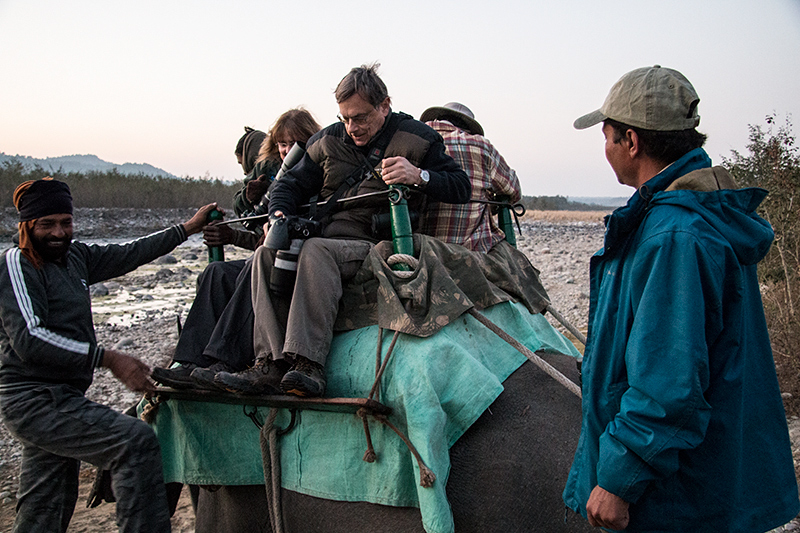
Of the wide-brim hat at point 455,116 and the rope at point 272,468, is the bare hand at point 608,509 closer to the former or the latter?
the rope at point 272,468

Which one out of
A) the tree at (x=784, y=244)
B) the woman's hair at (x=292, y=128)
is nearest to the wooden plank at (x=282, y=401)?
the woman's hair at (x=292, y=128)

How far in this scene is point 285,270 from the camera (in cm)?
290

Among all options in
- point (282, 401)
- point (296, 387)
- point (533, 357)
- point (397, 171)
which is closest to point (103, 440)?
point (282, 401)

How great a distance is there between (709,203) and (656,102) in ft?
1.00

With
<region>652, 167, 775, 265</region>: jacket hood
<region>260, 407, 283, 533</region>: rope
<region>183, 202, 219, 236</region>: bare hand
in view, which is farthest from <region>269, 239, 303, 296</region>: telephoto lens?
<region>652, 167, 775, 265</region>: jacket hood

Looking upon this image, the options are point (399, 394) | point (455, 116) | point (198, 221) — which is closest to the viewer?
point (399, 394)

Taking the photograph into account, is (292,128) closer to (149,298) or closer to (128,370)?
(128,370)

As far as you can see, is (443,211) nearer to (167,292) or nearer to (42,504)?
(42,504)

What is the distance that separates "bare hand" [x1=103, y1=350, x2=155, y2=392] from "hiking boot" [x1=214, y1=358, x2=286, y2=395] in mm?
534

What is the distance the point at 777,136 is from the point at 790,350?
2029 millimetres

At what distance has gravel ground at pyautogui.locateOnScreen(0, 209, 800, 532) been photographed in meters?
4.97

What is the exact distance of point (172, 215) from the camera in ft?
76.3

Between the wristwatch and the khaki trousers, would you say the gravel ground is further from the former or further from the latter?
the wristwatch

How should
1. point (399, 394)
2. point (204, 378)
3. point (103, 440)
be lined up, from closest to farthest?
point (399, 394) < point (204, 378) < point (103, 440)
